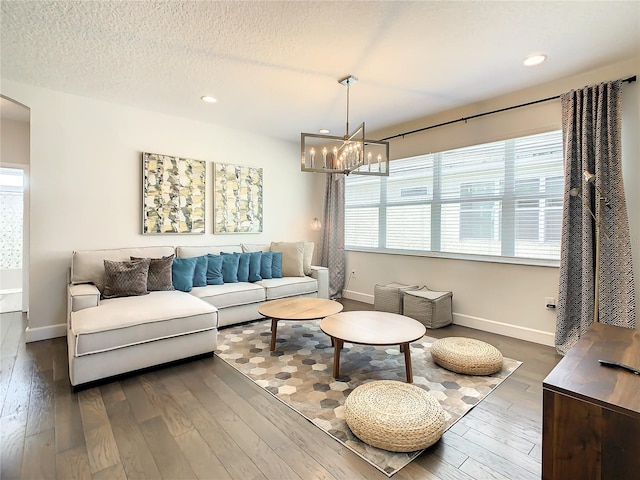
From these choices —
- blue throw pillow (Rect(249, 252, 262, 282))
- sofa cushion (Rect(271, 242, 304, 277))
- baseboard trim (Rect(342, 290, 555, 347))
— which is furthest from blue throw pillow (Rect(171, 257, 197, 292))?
baseboard trim (Rect(342, 290, 555, 347))

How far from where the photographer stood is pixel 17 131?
4176 mm

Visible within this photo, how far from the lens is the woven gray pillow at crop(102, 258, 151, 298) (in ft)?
10.3

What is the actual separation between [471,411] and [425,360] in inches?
30.5

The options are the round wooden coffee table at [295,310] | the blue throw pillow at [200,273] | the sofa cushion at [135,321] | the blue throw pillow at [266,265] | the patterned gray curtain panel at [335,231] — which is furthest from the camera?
the patterned gray curtain panel at [335,231]

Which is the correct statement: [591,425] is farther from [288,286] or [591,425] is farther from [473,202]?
[288,286]

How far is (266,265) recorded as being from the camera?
440 cm

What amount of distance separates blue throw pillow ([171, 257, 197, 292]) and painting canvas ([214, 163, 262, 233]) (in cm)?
93

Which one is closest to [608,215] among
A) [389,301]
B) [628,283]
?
[628,283]

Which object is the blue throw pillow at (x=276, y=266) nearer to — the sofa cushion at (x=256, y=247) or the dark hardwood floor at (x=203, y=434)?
the sofa cushion at (x=256, y=247)

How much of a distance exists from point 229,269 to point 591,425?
365 cm

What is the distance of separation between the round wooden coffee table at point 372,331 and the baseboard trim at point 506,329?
4.73 feet

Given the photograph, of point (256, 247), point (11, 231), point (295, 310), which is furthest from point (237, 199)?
point (11, 231)

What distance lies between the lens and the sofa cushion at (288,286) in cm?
405

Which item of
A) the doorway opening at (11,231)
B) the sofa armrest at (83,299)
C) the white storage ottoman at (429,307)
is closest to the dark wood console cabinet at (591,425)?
the white storage ottoman at (429,307)
